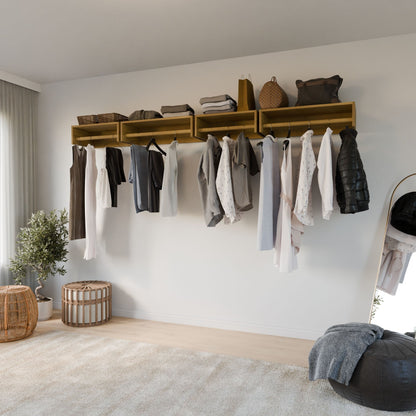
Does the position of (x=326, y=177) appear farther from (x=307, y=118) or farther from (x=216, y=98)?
(x=216, y=98)

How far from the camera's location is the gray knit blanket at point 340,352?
236 centimetres

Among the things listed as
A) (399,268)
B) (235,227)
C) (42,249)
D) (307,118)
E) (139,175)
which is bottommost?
(399,268)

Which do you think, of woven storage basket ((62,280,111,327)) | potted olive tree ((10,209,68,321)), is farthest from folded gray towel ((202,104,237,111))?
woven storage basket ((62,280,111,327))

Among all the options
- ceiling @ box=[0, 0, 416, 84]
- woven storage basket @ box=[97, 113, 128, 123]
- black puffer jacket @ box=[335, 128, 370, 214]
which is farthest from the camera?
woven storage basket @ box=[97, 113, 128, 123]

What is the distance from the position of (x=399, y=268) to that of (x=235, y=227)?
141cm

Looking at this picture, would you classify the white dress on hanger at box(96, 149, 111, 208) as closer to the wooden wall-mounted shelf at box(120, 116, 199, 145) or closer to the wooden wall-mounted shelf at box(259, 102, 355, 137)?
the wooden wall-mounted shelf at box(120, 116, 199, 145)

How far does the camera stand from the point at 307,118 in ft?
11.7

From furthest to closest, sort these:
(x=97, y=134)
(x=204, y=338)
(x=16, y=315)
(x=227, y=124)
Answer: (x=97, y=134), (x=227, y=124), (x=204, y=338), (x=16, y=315)

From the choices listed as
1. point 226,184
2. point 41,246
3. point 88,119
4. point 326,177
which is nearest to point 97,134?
point 88,119

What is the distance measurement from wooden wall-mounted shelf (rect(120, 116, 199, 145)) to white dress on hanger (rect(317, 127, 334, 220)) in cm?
114

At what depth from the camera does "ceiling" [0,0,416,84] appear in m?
2.85

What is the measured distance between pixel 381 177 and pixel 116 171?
2389 mm

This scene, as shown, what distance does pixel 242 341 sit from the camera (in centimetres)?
355

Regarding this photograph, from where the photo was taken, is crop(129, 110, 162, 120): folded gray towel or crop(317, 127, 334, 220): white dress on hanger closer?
crop(317, 127, 334, 220): white dress on hanger
